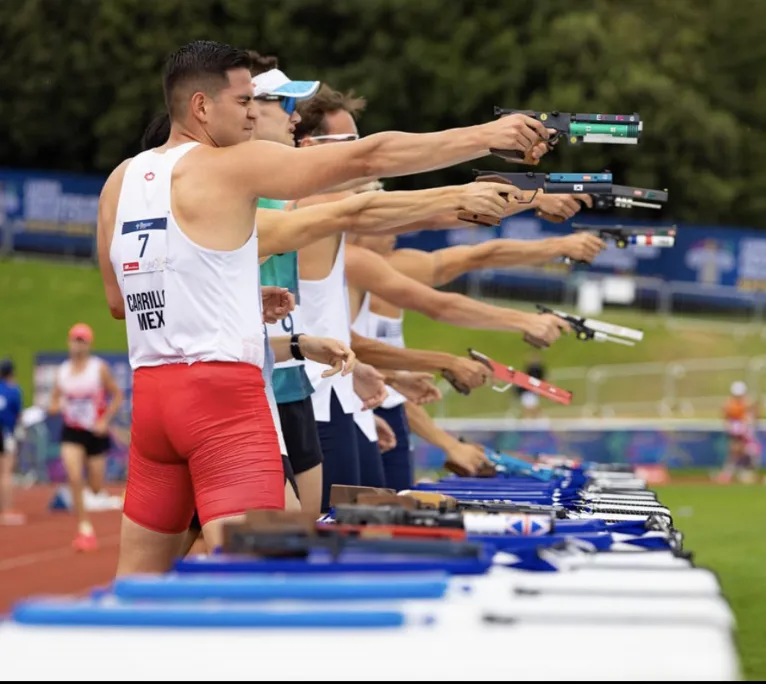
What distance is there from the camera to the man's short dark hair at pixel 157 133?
23.3 feet

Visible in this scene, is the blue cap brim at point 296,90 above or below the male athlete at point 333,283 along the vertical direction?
above

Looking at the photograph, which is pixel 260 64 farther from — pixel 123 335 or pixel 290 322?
pixel 123 335

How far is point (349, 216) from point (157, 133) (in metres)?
1.77

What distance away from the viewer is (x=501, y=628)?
273 centimetres

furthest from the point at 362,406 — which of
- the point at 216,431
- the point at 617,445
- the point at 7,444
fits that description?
the point at 617,445

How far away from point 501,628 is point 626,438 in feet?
89.4

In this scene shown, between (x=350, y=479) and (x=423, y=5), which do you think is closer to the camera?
(x=350, y=479)

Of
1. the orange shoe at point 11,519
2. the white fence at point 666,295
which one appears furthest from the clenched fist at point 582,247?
the white fence at point 666,295

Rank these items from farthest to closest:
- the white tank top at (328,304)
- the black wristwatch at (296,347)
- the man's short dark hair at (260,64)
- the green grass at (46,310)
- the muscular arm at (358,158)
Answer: the green grass at (46,310)
the white tank top at (328,304)
the man's short dark hair at (260,64)
the black wristwatch at (296,347)
the muscular arm at (358,158)

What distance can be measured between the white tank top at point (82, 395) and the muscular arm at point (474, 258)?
7.44 m

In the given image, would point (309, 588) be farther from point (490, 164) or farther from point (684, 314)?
point (490, 164)

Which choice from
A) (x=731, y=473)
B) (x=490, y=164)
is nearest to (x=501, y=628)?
(x=731, y=473)

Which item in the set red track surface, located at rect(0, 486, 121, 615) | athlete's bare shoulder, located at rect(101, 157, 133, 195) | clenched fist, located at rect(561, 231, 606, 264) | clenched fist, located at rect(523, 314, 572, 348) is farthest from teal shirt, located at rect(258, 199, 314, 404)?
red track surface, located at rect(0, 486, 121, 615)

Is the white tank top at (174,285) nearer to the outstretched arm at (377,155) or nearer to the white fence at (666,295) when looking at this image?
the outstretched arm at (377,155)
